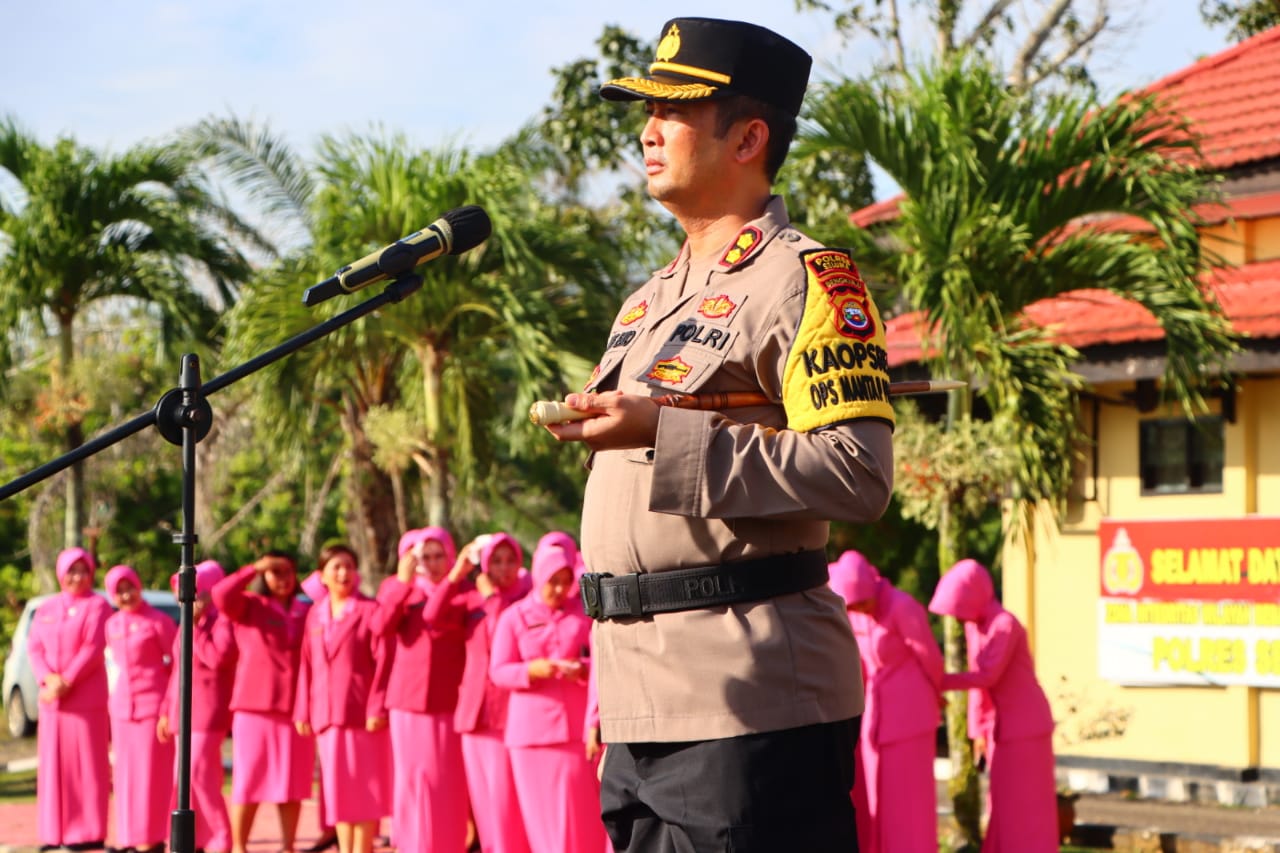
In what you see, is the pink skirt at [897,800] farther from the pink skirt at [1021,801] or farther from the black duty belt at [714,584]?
the black duty belt at [714,584]

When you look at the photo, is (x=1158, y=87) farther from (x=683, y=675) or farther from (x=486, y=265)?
(x=683, y=675)

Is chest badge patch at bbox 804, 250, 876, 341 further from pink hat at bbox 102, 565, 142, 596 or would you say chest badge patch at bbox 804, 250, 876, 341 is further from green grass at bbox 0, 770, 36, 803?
green grass at bbox 0, 770, 36, 803

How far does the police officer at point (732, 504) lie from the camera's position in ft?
8.83

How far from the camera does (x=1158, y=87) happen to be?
51.0ft

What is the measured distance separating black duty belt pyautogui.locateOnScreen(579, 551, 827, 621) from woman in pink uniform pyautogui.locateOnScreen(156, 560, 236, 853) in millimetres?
7791

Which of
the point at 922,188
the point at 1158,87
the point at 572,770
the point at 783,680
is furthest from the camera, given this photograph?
the point at 1158,87

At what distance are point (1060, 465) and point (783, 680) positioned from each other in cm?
746

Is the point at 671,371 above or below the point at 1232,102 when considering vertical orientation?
below

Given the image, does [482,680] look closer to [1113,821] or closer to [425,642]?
[425,642]

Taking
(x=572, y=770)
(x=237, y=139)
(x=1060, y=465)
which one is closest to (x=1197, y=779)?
(x=1060, y=465)

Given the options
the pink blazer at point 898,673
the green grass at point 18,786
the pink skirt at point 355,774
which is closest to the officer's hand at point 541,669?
the pink blazer at point 898,673

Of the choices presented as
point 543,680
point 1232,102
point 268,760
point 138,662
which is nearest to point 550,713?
point 543,680

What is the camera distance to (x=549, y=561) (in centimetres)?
865

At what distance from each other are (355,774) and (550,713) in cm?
186
